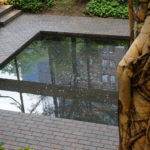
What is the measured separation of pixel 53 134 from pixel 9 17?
23.3 ft

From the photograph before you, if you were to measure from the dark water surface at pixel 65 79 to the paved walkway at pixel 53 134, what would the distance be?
822mm

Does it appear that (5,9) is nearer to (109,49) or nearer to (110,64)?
(109,49)

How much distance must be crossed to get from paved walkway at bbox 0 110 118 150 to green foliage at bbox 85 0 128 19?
6.61 meters

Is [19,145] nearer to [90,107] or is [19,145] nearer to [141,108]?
[90,107]

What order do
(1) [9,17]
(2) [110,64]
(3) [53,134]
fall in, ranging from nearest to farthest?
(3) [53,134] < (2) [110,64] < (1) [9,17]

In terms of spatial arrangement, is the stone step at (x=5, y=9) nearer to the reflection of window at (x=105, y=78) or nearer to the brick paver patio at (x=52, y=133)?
the reflection of window at (x=105, y=78)

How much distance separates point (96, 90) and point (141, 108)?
226 inches

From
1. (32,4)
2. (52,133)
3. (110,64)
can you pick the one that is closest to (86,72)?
(110,64)

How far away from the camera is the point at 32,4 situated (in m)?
12.9

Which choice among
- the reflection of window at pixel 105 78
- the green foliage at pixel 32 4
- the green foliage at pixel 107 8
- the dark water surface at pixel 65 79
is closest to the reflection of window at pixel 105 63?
the dark water surface at pixel 65 79

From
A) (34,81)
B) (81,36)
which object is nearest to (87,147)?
(34,81)

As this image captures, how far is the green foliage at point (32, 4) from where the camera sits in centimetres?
1291

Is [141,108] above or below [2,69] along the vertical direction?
above

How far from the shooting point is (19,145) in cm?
586
